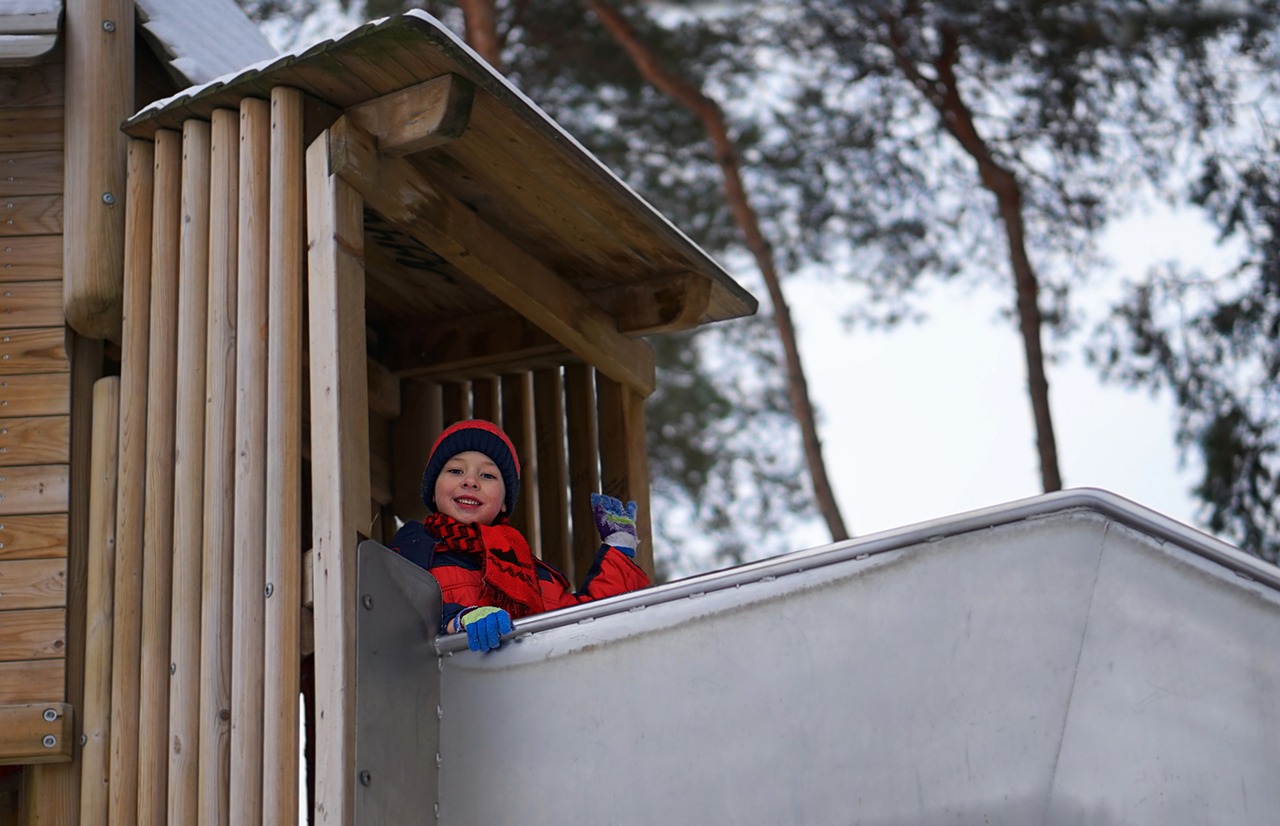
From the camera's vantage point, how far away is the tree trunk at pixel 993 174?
39.1 feet

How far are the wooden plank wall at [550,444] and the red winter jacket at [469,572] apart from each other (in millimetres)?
1071

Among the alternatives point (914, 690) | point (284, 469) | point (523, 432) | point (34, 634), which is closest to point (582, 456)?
point (523, 432)

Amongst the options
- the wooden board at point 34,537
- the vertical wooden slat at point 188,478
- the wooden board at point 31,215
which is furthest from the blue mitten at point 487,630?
the wooden board at point 31,215

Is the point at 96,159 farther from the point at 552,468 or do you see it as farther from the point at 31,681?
the point at 552,468

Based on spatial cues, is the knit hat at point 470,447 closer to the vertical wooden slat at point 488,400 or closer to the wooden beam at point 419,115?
the wooden beam at point 419,115

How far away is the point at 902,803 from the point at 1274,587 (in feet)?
2.91

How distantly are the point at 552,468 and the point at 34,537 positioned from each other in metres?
2.09

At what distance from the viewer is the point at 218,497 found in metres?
4.34

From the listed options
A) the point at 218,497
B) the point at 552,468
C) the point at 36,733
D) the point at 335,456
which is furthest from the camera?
the point at 552,468

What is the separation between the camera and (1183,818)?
3203mm

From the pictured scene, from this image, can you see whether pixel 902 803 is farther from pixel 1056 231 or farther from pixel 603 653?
pixel 1056 231

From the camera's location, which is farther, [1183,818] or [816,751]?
[816,751]

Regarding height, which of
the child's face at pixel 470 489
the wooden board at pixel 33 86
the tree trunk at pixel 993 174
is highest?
the tree trunk at pixel 993 174

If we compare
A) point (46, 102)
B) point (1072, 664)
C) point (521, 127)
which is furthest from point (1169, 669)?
point (46, 102)
